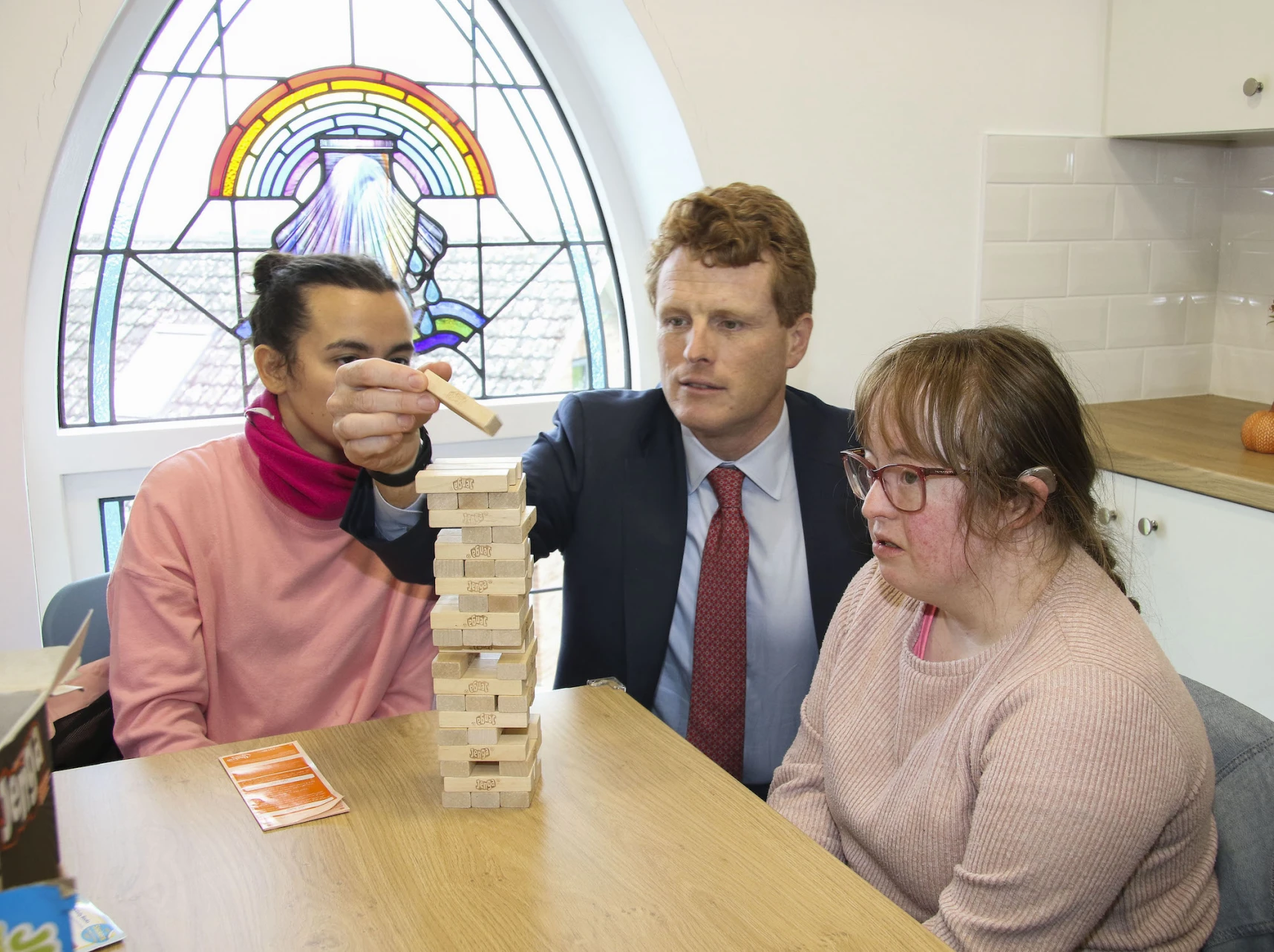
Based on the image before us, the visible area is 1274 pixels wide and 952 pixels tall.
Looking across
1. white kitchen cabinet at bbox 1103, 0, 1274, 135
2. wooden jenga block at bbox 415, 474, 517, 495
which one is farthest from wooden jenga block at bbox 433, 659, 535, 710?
white kitchen cabinet at bbox 1103, 0, 1274, 135

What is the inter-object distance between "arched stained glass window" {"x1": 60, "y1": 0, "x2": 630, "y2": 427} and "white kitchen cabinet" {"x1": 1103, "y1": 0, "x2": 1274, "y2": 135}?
140 cm

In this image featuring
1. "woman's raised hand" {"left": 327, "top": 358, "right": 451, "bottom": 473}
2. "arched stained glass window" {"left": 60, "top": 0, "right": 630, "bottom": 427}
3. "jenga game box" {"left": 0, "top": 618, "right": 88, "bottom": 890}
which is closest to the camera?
"jenga game box" {"left": 0, "top": 618, "right": 88, "bottom": 890}

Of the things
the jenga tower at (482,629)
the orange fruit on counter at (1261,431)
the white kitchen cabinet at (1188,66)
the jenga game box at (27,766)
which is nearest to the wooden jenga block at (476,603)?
the jenga tower at (482,629)

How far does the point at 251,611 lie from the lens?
1683 mm

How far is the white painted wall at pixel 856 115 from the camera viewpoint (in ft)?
8.38

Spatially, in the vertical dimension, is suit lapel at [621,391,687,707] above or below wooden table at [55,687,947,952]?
above

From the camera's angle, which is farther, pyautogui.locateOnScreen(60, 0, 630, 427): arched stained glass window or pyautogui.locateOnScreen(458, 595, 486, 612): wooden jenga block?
pyautogui.locateOnScreen(60, 0, 630, 427): arched stained glass window

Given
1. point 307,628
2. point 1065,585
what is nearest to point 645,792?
point 1065,585

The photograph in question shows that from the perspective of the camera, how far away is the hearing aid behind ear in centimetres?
115

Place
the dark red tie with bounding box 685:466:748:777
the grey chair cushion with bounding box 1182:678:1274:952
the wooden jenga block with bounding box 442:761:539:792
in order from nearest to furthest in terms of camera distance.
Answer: the grey chair cushion with bounding box 1182:678:1274:952, the wooden jenga block with bounding box 442:761:539:792, the dark red tie with bounding box 685:466:748:777

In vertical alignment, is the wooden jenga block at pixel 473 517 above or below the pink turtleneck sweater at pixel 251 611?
above

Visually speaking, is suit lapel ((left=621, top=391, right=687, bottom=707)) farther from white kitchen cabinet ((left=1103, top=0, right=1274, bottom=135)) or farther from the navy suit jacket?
white kitchen cabinet ((left=1103, top=0, right=1274, bottom=135))

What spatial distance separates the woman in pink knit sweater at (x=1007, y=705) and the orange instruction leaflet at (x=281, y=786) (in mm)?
609

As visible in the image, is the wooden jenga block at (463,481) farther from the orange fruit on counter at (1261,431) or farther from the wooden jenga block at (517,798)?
the orange fruit on counter at (1261,431)
